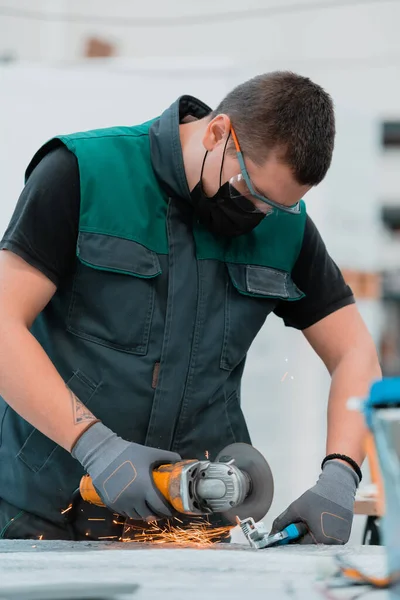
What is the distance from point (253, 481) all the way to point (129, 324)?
0.44 m

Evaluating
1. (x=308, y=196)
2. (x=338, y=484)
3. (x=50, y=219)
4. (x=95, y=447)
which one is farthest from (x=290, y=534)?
(x=308, y=196)

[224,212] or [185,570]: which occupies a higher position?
[224,212]

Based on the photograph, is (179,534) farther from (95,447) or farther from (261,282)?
(261,282)

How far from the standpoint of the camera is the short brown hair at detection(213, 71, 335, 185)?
5.38 ft

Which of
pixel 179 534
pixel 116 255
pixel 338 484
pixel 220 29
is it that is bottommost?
pixel 179 534

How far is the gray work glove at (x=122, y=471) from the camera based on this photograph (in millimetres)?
1556

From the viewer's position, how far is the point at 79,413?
5.36 feet

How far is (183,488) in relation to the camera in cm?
152

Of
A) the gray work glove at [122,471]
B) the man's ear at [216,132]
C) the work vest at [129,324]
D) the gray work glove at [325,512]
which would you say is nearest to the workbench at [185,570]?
the gray work glove at [122,471]

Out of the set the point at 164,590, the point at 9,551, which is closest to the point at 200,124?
the point at 9,551

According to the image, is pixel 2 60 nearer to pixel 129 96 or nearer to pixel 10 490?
pixel 129 96

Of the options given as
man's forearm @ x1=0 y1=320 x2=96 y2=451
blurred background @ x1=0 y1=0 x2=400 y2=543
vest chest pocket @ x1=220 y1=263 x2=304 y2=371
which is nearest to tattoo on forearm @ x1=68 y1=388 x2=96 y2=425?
man's forearm @ x1=0 y1=320 x2=96 y2=451

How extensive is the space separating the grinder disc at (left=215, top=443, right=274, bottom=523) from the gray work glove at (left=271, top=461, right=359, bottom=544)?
0.06m

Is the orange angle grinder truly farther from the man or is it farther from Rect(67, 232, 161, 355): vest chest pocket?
Rect(67, 232, 161, 355): vest chest pocket
